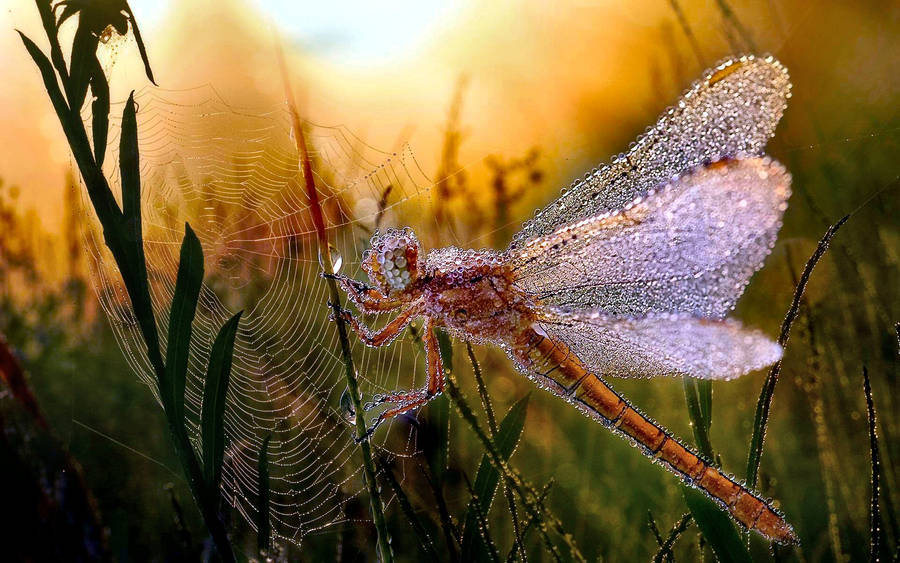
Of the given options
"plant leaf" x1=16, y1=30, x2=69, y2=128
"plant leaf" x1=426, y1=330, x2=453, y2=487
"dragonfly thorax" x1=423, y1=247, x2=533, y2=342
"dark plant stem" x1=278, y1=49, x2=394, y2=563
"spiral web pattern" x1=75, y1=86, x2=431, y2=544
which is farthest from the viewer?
"spiral web pattern" x1=75, y1=86, x2=431, y2=544

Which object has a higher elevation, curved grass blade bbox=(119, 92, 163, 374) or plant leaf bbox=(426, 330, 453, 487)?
curved grass blade bbox=(119, 92, 163, 374)

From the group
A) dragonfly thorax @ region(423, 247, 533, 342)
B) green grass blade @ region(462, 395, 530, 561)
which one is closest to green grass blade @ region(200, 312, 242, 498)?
dragonfly thorax @ region(423, 247, 533, 342)

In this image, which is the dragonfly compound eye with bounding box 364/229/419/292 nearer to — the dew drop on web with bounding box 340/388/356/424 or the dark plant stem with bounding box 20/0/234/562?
Answer: the dew drop on web with bounding box 340/388/356/424

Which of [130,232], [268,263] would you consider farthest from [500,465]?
[268,263]

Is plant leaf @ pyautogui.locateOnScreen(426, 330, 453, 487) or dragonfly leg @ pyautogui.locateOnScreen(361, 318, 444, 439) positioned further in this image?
plant leaf @ pyautogui.locateOnScreen(426, 330, 453, 487)

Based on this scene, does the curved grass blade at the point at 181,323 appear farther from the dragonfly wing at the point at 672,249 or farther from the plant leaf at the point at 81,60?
the dragonfly wing at the point at 672,249

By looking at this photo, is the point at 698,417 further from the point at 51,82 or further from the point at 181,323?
the point at 51,82

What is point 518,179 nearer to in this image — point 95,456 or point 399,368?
point 399,368

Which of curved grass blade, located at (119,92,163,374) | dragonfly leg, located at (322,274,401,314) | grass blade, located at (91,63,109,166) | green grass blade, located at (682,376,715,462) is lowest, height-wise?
green grass blade, located at (682,376,715,462)
